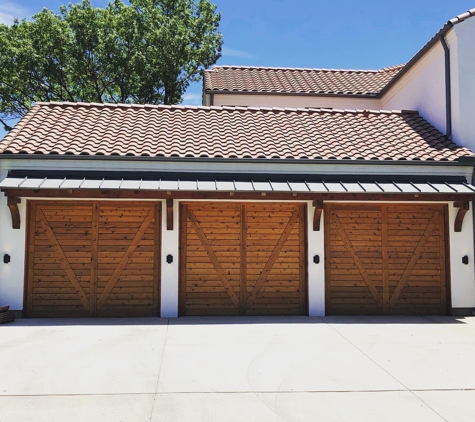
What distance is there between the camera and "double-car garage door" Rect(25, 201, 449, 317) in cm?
895

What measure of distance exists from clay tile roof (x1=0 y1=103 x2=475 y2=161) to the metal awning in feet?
2.04

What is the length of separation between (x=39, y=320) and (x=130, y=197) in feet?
9.84

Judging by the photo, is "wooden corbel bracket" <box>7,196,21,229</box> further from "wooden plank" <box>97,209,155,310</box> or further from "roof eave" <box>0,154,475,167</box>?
"wooden plank" <box>97,209,155,310</box>

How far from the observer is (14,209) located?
866 centimetres

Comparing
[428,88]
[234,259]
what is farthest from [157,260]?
[428,88]

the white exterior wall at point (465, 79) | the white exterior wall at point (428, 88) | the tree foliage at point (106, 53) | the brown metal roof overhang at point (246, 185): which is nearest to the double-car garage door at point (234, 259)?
the brown metal roof overhang at point (246, 185)

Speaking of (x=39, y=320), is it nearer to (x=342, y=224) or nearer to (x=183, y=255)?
(x=183, y=255)

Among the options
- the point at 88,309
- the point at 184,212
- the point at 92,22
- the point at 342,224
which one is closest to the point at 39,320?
the point at 88,309

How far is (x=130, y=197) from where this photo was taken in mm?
8836

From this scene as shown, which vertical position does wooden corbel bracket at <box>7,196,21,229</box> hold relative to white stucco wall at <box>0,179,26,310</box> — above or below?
above

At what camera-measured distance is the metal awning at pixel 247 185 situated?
8.42 meters
